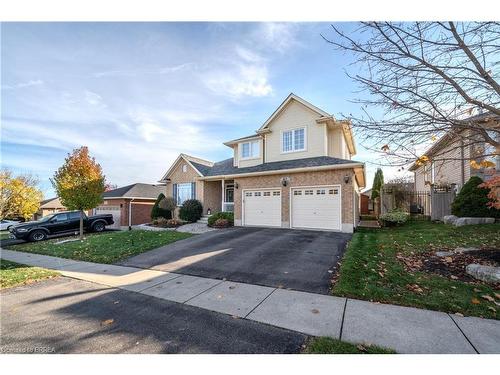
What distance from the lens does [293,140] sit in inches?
577

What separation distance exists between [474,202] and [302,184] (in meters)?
7.86

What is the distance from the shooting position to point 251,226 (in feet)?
45.7

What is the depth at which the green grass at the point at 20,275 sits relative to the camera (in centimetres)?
580

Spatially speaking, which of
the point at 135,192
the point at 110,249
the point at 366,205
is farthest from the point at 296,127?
the point at 366,205

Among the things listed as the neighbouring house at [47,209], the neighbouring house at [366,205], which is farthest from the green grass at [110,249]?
the neighbouring house at [47,209]

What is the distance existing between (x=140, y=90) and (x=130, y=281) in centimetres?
599

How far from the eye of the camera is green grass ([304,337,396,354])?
278 centimetres

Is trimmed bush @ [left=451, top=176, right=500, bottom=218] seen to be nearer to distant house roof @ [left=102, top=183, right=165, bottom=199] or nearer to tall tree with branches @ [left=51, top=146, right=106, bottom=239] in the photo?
tall tree with branches @ [left=51, top=146, right=106, bottom=239]

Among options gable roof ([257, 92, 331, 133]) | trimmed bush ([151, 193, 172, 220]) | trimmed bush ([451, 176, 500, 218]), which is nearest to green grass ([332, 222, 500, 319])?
trimmed bush ([451, 176, 500, 218])

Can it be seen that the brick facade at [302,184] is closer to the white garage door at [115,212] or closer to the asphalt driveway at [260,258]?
the asphalt driveway at [260,258]

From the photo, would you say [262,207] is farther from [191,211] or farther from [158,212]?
[158,212]

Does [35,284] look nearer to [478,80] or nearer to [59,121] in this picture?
[59,121]
